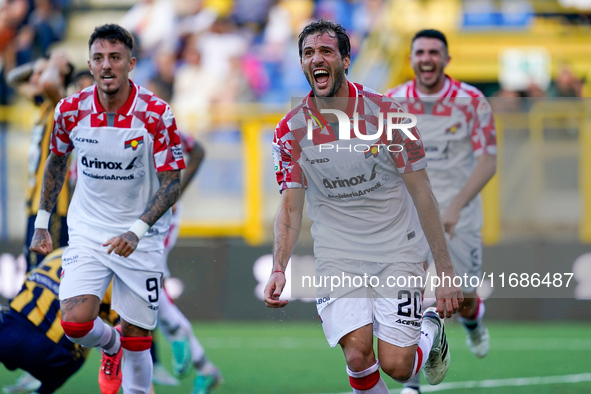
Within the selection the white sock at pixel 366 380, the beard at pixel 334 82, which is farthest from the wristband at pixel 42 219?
the white sock at pixel 366 380

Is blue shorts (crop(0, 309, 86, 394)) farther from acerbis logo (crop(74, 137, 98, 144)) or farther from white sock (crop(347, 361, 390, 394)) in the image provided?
white sock (crop(347, 361, 390, 394))

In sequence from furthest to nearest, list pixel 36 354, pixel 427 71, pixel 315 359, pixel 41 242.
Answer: pixel 315 359 < pixel 427 71 < pixel 36 354 < pixel 41 242

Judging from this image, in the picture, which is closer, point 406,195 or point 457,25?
point 406,195

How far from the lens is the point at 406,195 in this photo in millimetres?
5090

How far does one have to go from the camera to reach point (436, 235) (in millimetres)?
4680

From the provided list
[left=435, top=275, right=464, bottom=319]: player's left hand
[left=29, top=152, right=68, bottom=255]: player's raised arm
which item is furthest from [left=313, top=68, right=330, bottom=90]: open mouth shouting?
[left=29, top=152, right=68, bottom=255]: player's raised arm

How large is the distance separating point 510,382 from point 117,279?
132 inches

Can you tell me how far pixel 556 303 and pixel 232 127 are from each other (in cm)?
467

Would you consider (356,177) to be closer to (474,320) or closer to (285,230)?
(285,230)

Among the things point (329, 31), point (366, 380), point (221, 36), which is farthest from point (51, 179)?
point (221, 36)

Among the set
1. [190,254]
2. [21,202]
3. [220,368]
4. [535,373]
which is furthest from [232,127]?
[535,373]

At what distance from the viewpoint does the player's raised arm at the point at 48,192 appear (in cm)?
576

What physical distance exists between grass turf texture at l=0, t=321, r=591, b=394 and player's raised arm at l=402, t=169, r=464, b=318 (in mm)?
2378

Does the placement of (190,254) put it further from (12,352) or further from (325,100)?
(325,100)
